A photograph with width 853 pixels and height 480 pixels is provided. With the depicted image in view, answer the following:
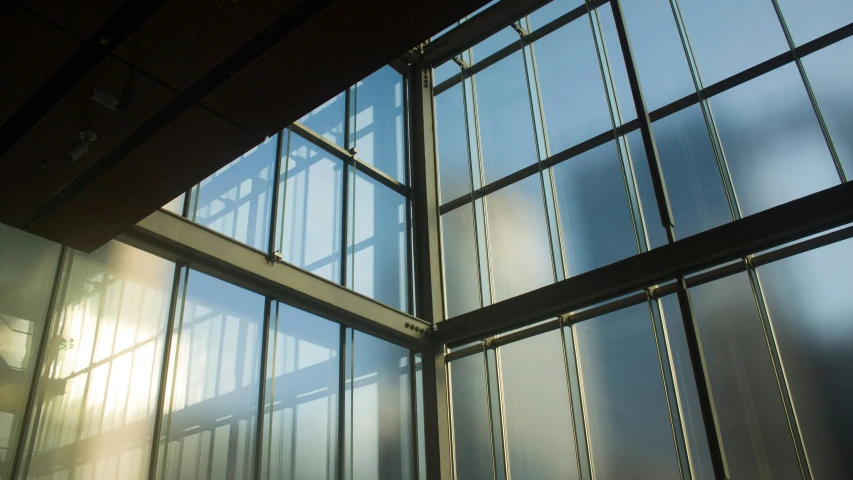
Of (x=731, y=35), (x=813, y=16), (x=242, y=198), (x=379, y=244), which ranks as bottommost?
(x=242, y=198)

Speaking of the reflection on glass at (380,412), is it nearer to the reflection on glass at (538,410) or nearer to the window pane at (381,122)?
the reflection on glass at (538,410)

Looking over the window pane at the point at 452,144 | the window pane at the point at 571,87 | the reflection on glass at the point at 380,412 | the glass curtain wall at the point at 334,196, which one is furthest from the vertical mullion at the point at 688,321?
the glass curtain wall at the point at 334,196

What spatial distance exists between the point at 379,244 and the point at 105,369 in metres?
5.44

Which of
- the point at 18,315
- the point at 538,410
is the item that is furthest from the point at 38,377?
the point at 538,410

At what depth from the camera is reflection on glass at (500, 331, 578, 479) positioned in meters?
10.2

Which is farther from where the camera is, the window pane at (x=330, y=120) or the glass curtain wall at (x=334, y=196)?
the window pane at (x=330, y=120)

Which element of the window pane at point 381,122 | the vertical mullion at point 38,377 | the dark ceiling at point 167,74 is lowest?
the vertical mullion at point 38,377

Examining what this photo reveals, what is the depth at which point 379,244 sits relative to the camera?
1221 cm

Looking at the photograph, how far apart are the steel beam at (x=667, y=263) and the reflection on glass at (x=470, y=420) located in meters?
0.51

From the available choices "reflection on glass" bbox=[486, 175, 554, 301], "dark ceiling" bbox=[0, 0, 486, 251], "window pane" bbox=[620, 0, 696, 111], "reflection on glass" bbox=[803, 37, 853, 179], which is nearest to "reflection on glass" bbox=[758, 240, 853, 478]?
"reflection on glass" bbox=[803, 37, 853, 179]

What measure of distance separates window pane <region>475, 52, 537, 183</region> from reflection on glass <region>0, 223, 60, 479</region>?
25.0 feet

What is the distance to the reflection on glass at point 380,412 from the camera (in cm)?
1055

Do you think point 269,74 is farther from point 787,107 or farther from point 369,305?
point 787,107

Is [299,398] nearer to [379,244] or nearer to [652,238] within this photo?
[379,244]
